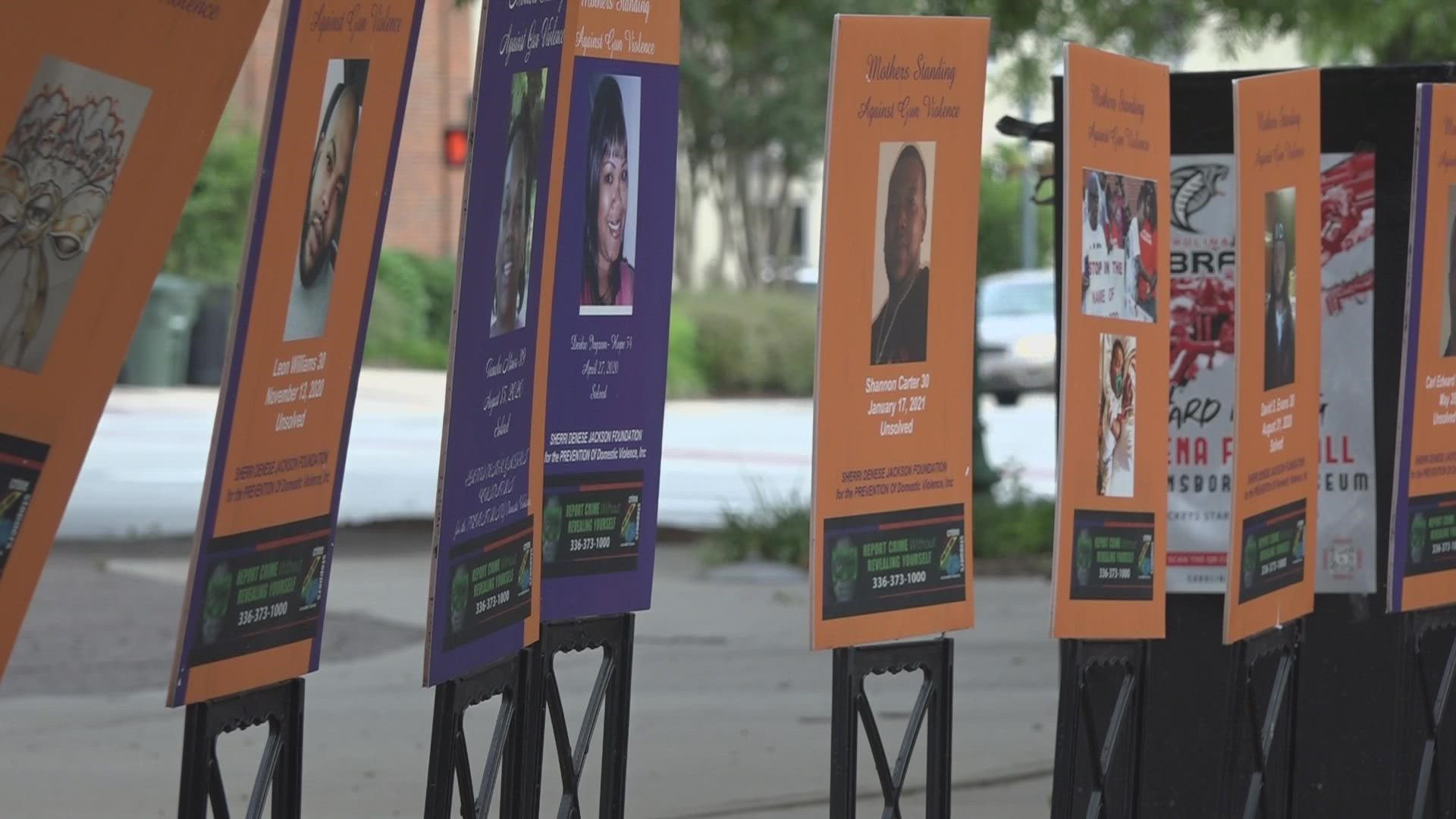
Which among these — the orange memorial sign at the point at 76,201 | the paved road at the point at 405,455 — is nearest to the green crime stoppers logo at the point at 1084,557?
the orange memorial sign at the point at 76,201

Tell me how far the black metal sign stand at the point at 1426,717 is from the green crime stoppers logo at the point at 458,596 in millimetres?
2813

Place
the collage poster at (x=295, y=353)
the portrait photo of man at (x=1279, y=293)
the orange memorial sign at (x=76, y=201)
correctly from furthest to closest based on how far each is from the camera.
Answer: the portrait photo of man at (x=1279, y=293), the collage poster at (x=295, y=353), the orange memorial sign at (x=76, y=201)

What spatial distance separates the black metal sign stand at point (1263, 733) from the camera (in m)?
5.41

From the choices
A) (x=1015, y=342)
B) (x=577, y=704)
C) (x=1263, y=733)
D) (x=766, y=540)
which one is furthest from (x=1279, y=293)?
(x=1015, y=342)

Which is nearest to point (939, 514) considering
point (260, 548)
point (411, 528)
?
point (260, 548)

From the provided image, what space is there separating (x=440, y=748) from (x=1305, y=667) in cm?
286

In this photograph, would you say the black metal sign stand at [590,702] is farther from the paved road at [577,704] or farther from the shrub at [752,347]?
the shrub at [752,347]

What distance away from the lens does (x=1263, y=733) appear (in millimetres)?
5602

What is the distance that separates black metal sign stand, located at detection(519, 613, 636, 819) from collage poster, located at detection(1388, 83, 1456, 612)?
2154 millimetres

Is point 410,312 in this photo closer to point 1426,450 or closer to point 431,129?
point 431,129

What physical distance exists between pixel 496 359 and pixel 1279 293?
2244 millimetres

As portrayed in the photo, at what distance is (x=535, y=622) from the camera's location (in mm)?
4660

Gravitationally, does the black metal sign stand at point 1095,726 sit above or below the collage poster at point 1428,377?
below

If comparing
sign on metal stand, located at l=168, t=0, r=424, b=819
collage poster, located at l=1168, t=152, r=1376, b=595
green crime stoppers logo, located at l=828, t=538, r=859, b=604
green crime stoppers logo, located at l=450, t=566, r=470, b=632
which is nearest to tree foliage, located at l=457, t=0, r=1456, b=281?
collage poster, located at l=1168, t=152, r=1376, b=595
